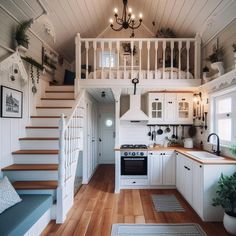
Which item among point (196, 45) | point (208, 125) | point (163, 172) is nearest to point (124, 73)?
point (196, 45)

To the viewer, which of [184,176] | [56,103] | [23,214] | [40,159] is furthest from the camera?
[56,103]

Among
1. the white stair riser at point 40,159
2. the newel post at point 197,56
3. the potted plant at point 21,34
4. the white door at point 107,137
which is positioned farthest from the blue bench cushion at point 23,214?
the white door at point 107,137

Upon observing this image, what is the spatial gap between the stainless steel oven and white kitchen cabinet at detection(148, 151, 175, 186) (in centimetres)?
13

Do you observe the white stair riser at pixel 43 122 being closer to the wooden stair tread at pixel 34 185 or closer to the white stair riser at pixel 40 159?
the white stair riser at pixel 40 159

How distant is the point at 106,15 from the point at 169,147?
3.99 metres

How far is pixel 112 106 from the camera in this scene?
256 inches

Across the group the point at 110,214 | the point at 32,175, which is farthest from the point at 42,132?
the point at 110,214

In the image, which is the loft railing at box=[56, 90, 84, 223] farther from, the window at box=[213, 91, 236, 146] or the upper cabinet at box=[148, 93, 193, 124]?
the window at box=[213, 91, 236, 146]

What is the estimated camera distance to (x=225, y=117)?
10.7 ft

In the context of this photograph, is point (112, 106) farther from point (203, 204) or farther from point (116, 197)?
point (203, 204)

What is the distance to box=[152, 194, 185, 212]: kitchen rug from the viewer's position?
3.13m

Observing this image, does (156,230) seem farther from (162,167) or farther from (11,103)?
(11,103)

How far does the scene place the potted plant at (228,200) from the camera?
2373mm

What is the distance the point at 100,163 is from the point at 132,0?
501 centimetres
